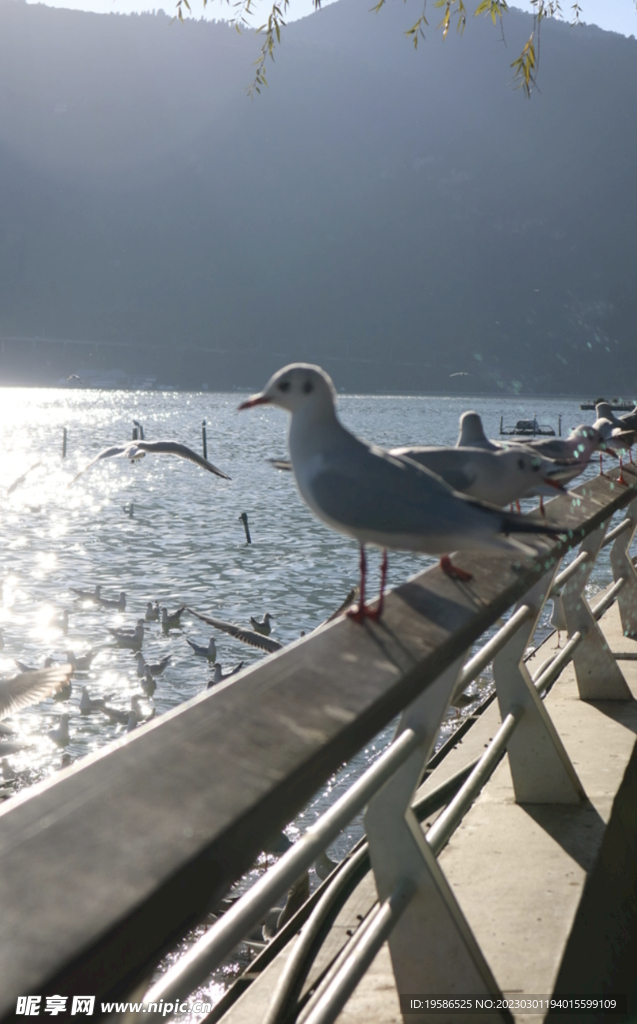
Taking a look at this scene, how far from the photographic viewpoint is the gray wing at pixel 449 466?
345 centimetres

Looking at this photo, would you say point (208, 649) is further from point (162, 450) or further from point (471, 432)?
point (471, 432)

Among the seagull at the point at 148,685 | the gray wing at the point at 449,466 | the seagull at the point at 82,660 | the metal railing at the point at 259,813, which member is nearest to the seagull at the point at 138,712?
the seagull at the point at 148,685

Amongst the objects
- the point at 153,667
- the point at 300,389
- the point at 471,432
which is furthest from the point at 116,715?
the point at 300,389

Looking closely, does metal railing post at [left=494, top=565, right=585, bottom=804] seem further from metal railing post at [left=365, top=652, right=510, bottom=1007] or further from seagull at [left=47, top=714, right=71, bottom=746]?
seagull at [left=47, top=714, right=71, bottom=746]

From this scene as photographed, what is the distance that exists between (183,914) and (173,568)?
37.1 metres

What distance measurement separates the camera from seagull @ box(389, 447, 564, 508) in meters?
3.48

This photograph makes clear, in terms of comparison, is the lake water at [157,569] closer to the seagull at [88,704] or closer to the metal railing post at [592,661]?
the seagull at [88,704]

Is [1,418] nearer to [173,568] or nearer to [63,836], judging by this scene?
[173,568]

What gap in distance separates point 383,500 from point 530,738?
1.67 metres

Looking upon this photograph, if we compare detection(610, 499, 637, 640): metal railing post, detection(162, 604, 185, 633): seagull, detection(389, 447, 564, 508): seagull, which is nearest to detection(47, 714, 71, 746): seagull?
detection(162, 604, 185, 633): seagull

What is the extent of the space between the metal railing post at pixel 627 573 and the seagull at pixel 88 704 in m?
15.4

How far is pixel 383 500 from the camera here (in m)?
2.58

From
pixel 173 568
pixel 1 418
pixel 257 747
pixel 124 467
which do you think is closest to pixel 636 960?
pixel 257 747

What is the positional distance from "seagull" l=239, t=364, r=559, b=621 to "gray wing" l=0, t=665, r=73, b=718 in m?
2.91
